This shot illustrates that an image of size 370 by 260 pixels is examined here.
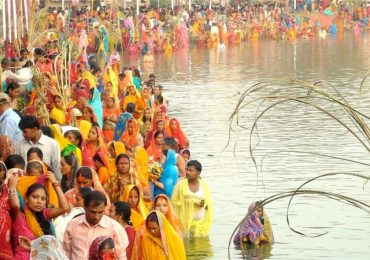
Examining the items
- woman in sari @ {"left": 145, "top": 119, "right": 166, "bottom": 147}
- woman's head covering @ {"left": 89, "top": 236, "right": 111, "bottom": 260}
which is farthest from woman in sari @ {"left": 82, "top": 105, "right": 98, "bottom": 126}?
woman's head covering @ {"left": 89, "top": 236, "right": 111, "bottom": 260}

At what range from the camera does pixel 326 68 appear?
107ft

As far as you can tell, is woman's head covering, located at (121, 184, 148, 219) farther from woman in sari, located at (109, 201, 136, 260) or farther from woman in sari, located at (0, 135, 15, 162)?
woman in sari, located at (0, 135, 15, 162)

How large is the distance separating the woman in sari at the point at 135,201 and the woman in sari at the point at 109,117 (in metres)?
4.28

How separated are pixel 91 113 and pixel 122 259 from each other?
623 cm

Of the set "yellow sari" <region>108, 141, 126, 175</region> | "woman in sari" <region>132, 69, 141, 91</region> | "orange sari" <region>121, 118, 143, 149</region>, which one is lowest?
"woman in sari" <region>132, 69, 141, 91</region>

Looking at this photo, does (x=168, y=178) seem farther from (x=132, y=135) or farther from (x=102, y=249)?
(x=102, y=249)

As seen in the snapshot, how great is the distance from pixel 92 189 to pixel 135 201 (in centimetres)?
133

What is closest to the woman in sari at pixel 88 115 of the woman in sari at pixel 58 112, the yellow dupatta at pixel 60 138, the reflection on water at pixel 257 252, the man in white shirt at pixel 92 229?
the woman in sari at pixel 58 112

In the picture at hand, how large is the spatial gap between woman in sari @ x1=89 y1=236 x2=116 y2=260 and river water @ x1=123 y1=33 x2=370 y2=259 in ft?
2.78

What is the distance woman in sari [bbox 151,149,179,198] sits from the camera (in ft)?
38.7

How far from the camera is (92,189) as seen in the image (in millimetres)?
8375

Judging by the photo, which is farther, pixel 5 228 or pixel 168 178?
pixel 168 178

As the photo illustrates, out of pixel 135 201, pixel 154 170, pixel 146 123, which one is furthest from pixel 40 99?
pixel 135 201

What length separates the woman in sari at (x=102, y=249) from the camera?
7219mm
